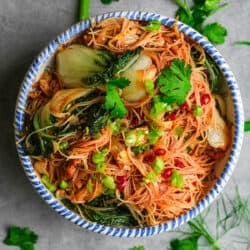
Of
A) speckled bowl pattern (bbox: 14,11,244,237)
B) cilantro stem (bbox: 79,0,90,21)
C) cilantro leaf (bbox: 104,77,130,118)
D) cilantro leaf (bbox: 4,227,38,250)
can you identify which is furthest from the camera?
cilantro leaf (bbox: 4,227,38,250)

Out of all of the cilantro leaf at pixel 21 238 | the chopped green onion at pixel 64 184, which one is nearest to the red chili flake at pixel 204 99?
the chopped green onion at pixel 64 184

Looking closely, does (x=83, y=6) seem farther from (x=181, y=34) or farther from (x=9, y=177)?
(x=9, y=177)

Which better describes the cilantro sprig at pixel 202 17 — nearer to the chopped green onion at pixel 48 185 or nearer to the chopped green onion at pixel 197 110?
the chopped green onion at pixel 197 110

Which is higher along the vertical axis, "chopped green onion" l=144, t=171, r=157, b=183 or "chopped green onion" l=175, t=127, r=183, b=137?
"chopped green onion" l=175, t=127, r=183, b=137

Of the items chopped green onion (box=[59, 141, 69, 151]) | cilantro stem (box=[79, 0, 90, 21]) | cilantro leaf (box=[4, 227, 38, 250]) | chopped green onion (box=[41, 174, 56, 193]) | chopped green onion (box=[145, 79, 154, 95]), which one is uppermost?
cilantro stem (box=[79, 0, 90, 21])

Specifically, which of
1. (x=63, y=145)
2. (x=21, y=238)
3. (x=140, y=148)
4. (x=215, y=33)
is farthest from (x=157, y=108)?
(x=21, y=238)

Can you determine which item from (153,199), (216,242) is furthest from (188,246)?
(153,199)

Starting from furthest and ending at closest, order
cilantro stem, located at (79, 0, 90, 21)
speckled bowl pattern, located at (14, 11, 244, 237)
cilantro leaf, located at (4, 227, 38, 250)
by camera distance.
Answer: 1. cilantro leaf, located at (4, 227, 38, 250)
2. cilantro stem, located at (79, 0, 90, 21)
3. speckled bowl pattern, located at (14, 11, 244, 237)

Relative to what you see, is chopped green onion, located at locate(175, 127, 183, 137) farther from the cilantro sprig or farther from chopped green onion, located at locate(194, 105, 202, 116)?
the cilantro sprig

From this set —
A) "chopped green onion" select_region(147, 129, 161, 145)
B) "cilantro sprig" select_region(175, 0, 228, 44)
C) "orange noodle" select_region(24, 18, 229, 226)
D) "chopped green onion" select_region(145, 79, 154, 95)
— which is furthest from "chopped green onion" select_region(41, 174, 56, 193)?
"cilantro sprig" select_region(175, 0, 228, 44)
